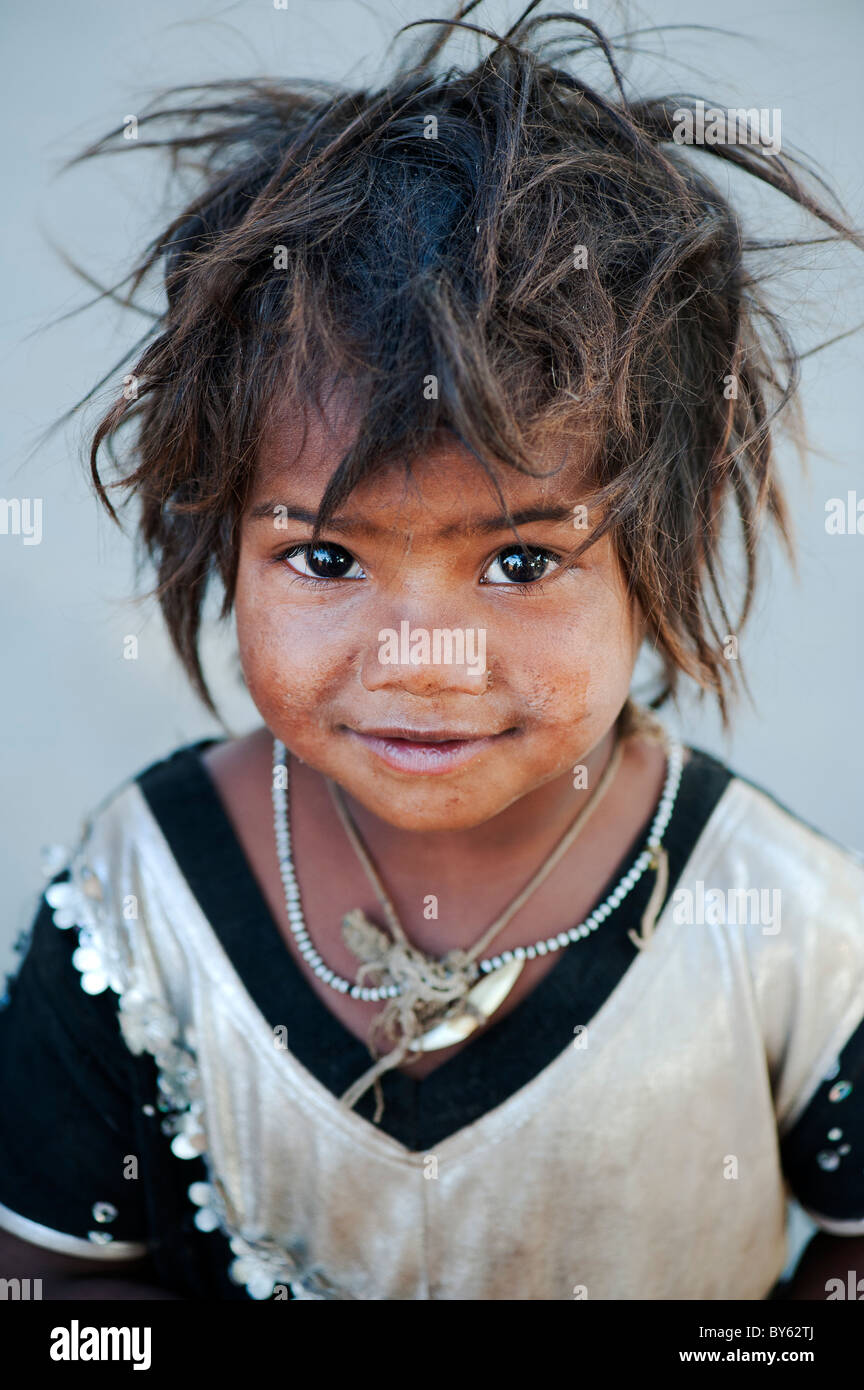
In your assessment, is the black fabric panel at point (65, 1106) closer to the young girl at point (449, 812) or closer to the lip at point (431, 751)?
the young girl at point (449, 812)

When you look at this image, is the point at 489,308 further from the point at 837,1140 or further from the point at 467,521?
the point at 837,1140

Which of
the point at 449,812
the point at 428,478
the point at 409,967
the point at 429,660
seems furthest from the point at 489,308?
the point at 409,967

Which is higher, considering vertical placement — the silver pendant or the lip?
the lip

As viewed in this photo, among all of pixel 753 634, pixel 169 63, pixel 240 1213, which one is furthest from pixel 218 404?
pixel 753 634

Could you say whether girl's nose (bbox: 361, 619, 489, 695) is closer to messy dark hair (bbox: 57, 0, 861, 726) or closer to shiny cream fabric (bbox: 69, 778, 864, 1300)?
messy dark hair (bbox: 57, 0, 861, 726)

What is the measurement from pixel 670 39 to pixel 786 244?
20.4 inches

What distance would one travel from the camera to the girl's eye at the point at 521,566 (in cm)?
86

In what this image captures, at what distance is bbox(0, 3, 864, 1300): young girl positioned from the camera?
840 millimetres

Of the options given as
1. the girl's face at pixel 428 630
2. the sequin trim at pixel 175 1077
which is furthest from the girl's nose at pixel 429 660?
the sequin trim at pixel 175 1077

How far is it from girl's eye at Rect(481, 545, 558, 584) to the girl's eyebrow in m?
0.03

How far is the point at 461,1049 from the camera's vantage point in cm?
102

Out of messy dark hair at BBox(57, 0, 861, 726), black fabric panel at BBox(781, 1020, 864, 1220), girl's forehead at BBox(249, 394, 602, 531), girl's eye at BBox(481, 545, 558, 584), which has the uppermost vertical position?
messy dark hair at BBox(57, 0, 861, 726)

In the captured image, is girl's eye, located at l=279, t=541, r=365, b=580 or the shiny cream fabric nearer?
girl's eye, located at l=279, t=541, r=365, b=580

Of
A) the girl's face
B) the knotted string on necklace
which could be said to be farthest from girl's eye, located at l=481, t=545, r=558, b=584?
the knotted string on necklace
